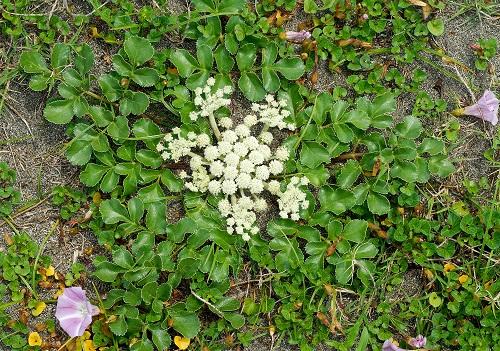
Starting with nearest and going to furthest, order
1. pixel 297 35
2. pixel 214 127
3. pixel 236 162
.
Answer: pixel 236 162 < pixel 214 127 < pixel 297 35

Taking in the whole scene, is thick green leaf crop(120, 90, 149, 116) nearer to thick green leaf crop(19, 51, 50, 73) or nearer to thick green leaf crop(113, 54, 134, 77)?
thick green leaf crop(113, 54, 134, 77)

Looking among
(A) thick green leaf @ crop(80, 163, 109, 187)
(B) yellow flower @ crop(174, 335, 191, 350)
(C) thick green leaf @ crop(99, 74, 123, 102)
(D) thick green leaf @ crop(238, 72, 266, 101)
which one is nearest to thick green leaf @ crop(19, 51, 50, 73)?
(C) thick green leaf @ crop(99, 74, 123, 102)

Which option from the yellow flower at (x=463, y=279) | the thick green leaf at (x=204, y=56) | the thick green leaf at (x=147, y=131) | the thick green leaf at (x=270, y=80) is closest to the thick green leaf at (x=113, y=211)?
the thick green leaf at (x=147, y=131)

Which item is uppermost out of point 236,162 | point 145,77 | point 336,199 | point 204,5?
point 204,5

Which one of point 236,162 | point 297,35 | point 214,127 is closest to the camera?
point 236,162

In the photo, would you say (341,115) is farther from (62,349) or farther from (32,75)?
(62,349)

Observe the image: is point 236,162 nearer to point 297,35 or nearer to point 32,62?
point 297,35

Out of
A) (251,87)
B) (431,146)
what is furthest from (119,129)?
(431,146)
